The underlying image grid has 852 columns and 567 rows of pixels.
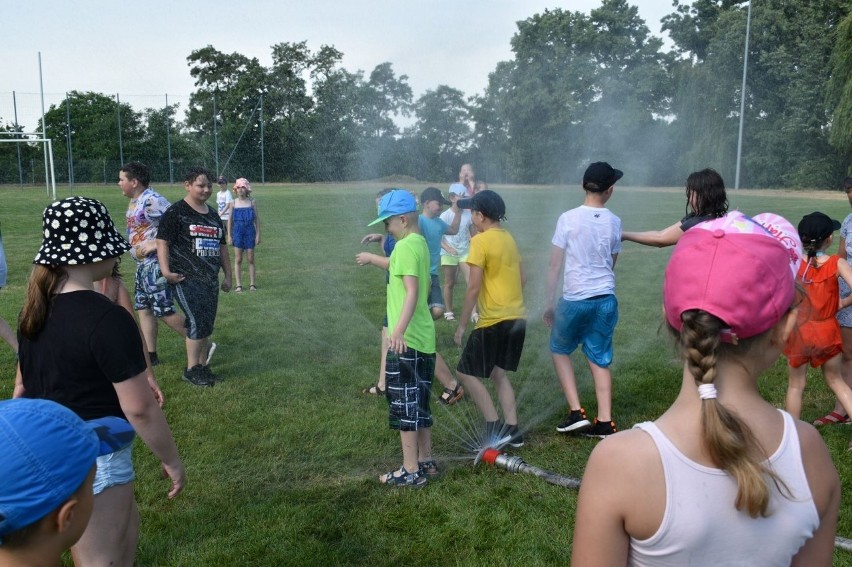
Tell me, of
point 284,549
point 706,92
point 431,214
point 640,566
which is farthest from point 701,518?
point 706,92

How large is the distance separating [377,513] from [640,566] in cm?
282

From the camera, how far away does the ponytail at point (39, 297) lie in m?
2.49

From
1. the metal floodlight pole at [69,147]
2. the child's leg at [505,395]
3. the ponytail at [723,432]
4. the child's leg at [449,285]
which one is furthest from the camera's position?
the metal floodlight pole at [69,147]

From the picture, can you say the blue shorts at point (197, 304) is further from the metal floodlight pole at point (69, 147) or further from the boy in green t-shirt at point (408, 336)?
the metal floodlight pole at point (69, 147)

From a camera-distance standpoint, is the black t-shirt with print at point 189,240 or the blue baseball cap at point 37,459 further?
the black t-shirt with print at point 189,240

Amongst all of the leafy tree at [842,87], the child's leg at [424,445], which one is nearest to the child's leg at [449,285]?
the child's leg at [424,445]

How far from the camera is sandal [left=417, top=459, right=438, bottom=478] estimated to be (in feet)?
14.8

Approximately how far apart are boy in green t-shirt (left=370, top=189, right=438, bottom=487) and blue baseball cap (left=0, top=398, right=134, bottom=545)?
2.66m

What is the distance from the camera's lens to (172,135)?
39406mm

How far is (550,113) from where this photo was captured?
1418 cm

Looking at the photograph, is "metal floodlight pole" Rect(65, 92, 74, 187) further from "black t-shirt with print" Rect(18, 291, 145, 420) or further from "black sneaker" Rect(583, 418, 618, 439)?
"black t-shirt with print" Rect(18, 291, 145, 420)

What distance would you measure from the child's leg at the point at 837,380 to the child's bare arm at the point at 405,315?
2.92 meters

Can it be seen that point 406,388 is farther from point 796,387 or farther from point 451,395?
point 796,387

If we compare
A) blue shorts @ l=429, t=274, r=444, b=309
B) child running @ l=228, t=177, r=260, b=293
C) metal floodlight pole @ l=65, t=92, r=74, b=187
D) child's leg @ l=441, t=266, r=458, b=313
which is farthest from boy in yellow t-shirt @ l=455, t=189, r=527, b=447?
metal floodlight pole @ l=65, t=92, r=74, b=187
